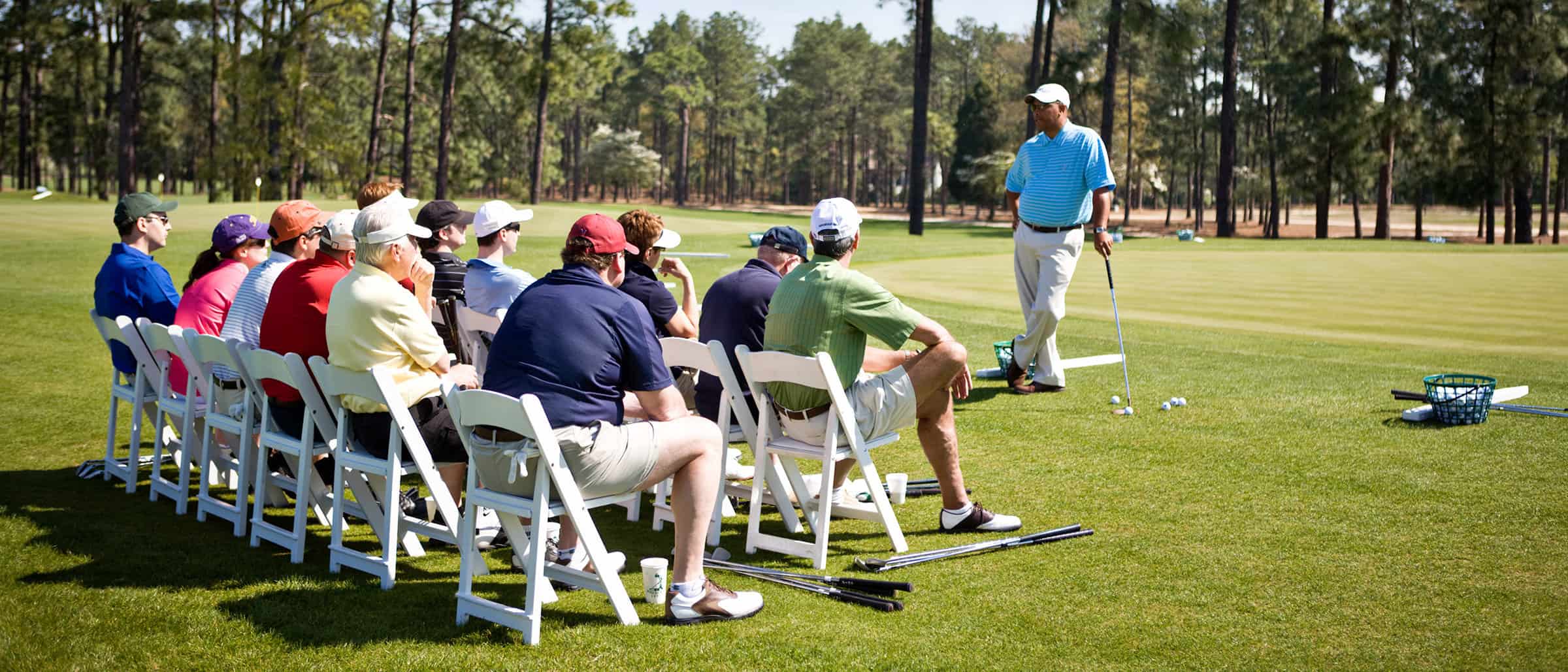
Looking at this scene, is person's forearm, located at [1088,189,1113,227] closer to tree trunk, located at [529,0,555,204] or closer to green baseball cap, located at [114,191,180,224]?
green baseball cap, located at [114,191,180,224]

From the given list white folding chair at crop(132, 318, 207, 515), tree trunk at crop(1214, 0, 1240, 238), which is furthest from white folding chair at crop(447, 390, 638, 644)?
tree trunk at crop(1214, 0, 1240, 238)

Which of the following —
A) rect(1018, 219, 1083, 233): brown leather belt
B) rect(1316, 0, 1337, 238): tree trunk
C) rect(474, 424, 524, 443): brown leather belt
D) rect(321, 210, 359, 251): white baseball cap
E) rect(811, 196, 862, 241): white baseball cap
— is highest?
rect(1316, 0, 1337, 238): tree trunk

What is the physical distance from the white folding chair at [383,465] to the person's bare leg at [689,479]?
0.88 m

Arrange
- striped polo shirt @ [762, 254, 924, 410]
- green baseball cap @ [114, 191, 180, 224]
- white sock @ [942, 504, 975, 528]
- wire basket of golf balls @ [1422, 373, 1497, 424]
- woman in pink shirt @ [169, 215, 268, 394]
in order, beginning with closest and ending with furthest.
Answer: striped polo shirt @ [762, 254, 924, 410] < white sock @ [942, 504, 975, 528] < woman in pink shirt @ [169, 215, 268, 394] < green baseball cap @ [114, 191, 180, 224] < wire basket of golf balls @ [1422, 373, 1497, 424]

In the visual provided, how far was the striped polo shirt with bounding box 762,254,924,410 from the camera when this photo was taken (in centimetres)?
558

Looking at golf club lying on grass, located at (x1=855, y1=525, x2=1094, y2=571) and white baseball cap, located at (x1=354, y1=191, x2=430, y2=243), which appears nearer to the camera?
white baseball cap, located at (x1=354, y1=191, x2=430, y2=243)

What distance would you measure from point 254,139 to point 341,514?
42666 millimetres

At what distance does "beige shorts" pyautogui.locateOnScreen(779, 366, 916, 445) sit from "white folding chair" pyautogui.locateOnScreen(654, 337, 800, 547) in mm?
252

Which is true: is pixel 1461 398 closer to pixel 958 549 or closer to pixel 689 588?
pixel 958 549

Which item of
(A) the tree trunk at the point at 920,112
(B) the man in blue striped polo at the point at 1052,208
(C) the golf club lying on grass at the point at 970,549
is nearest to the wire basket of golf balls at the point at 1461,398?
(B) the man in blue striped polo at the point at 1052,208

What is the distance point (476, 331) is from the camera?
284 inches

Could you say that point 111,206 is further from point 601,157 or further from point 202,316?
point 601,157

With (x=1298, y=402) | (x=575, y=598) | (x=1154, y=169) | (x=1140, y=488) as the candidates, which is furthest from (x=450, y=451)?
(x=1154, y=169)

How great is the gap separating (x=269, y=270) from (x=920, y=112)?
3249 centimetres
